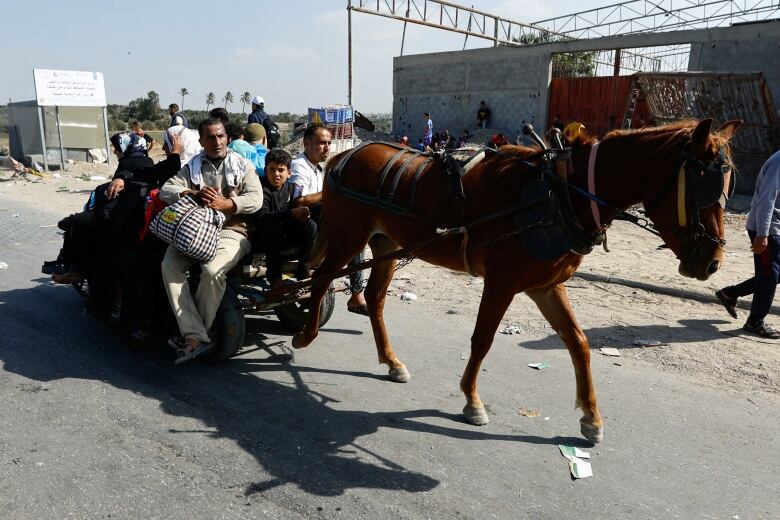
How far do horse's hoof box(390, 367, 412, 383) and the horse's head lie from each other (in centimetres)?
218

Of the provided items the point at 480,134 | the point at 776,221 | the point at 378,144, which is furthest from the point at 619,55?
the point at 378,144

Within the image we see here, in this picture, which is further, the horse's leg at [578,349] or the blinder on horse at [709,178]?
the horse's leg at [578,349]

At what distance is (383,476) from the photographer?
321 centimetres

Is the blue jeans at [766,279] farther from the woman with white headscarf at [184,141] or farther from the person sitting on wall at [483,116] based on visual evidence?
the person sitting on wall at [483,116]

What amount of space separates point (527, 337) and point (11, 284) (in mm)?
5816

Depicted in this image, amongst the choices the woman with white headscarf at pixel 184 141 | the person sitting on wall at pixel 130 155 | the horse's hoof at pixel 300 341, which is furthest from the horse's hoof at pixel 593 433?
the person sitting on wall at pixel 130 155

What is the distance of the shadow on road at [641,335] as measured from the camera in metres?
5.25

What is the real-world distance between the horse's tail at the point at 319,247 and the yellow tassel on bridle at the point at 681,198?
271cm

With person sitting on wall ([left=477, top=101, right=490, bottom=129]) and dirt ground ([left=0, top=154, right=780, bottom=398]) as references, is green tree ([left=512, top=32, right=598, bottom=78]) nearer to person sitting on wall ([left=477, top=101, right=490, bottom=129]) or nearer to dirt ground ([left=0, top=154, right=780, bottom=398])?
person sitting on wall ([left=477, top=101, right=490, bottom=129])

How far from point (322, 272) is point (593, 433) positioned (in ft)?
7.57

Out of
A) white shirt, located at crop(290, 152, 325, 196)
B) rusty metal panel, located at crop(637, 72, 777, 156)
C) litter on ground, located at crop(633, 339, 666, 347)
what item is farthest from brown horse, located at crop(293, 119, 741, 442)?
rusty metal panel, located at crop(637, 72, 777, 156)

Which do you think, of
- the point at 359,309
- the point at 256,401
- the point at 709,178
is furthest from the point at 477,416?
the point at 359,309

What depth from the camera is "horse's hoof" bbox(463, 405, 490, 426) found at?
12.4ft

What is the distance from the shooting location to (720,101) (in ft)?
43.2
